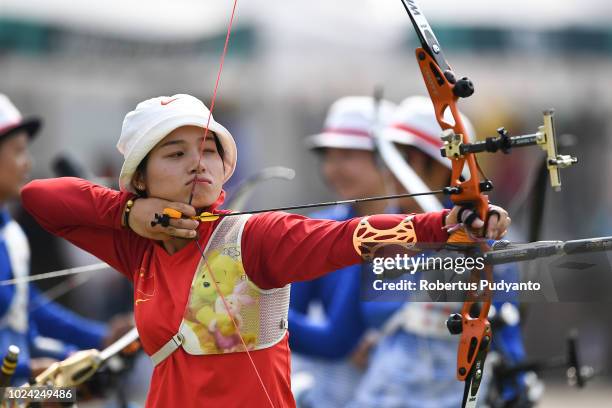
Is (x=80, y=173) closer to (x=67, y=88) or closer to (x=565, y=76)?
(x=67, y=88)

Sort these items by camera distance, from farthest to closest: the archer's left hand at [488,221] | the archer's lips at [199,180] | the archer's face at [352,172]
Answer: the archer's face at [352,172] < the archer's lips at [199,180] < the archer's left hand at [488,221]

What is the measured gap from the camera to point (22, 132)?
4.81 m

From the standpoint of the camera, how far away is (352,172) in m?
5.41

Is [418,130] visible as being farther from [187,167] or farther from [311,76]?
[311,76]

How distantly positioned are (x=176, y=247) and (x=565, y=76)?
949cm

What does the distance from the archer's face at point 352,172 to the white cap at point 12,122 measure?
143 centimetres

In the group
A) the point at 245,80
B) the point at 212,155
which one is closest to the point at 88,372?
the point at 212,155

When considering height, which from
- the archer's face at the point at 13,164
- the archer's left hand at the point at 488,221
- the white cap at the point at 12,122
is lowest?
the archer's face at the point at 13,164

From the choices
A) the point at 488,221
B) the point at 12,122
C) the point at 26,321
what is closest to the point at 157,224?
the point at 488,221

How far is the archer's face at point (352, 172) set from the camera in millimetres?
5297

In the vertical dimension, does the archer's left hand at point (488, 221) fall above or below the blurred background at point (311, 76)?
above

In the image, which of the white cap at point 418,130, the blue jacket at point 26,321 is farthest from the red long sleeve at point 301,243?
the white cap at point 418,130

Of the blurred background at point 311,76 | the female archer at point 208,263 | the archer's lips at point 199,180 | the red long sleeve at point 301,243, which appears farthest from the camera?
the blurred background at point 311,76

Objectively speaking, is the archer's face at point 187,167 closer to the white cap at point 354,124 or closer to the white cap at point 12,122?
the white cap at point 12,122
